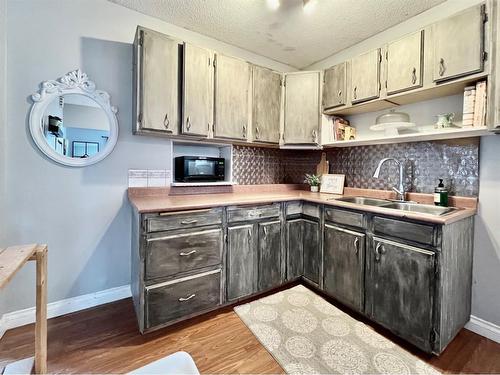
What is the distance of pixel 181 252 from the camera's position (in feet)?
6.03

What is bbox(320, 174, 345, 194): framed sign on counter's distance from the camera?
284cm

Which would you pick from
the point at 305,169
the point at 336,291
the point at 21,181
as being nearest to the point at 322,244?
the point at 336,291

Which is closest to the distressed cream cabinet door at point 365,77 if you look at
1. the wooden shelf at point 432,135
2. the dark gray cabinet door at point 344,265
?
the wooden shelf at point 432,135

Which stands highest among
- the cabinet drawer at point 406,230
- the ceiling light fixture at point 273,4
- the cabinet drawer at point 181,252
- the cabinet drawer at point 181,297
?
the ceiling light fixture at point 273,4

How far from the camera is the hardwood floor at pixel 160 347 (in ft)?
4.88

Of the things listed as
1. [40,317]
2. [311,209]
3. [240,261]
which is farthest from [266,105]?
[40,317]

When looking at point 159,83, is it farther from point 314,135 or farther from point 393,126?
point 393,126

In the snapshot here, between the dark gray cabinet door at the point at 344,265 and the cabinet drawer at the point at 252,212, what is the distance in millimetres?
517

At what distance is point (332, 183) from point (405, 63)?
1379 millimetres

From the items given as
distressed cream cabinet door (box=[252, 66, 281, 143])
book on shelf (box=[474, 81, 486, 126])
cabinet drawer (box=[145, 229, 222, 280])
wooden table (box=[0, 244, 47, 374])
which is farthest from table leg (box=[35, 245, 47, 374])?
book on shelf (box=[474, 81, 486, 126])

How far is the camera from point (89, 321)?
190 cm

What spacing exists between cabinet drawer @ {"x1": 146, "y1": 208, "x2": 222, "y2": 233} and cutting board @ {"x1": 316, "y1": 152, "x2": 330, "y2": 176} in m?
1.63

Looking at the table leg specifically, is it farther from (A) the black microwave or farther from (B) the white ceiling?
(B) the white ceiling

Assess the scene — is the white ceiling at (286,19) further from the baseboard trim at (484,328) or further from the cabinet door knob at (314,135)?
the baseboard trim at (484,328)
